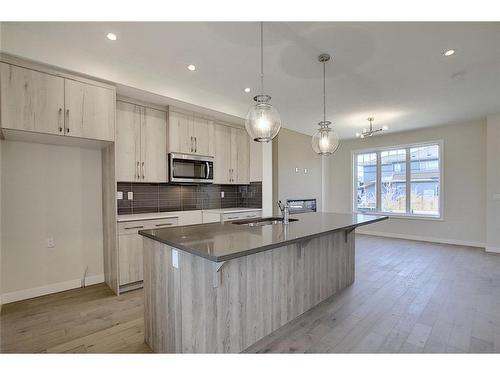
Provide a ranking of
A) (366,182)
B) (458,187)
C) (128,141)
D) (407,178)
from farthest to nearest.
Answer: (366,182) → (407,178) → (458,187) → (128,141)

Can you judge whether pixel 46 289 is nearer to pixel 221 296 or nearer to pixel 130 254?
pixel 130 254

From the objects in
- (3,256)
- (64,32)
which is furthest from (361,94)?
(3,256)

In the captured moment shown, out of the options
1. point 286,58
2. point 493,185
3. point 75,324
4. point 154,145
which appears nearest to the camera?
point 75,324

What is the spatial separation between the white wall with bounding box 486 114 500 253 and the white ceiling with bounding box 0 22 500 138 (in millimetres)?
855

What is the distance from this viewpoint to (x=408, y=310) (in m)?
2.50

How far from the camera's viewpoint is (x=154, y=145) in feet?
11.5

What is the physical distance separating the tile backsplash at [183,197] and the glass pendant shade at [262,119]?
7.36 ft

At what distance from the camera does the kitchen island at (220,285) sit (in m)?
1.58

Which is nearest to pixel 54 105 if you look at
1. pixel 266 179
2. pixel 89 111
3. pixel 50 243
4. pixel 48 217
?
pixel 89 111

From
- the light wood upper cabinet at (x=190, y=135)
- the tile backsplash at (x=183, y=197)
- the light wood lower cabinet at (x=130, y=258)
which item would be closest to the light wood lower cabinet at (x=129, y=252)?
the light wood lower cabinet at (x=130, y=258)

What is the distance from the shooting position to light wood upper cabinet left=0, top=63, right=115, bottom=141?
226 centimetres

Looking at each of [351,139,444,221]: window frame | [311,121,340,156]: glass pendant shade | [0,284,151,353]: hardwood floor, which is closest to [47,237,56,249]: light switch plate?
[0,284,151,353]: hardwood floor

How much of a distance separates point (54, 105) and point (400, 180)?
6.81 m
